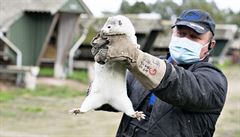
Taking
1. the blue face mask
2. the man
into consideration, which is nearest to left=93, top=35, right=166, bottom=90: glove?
the man

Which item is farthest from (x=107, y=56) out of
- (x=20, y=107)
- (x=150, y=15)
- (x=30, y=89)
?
(x=150, y=15)

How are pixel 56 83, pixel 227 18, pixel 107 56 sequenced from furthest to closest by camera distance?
pixel 227 18 < pixel 56 83 < pixel 107 56

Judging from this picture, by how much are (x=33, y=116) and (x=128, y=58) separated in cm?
1113

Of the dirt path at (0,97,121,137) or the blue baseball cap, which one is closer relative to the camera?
the blue baseball cap

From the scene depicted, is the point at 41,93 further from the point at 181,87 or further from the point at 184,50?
the point at 181,87

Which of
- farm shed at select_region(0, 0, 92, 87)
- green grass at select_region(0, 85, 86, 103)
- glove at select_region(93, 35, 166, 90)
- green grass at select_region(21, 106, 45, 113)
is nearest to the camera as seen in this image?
glove at select_region(93, 35, 166, 90)

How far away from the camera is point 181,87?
2.80 m

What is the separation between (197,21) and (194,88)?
44 cm

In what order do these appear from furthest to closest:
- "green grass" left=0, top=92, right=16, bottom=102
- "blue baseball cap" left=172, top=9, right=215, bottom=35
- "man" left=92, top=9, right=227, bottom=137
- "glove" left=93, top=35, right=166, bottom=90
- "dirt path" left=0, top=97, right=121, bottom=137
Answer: "green grass" left=0, top=92, right=16, bottom=102 < "dirt path" left=0, top=97, right=121, bottom=137 < "blue baseball cap" left=172, top=9, right=215, bottom=35 < "man" left=92, top=9, right=227, bottom=137 < "glove" left=93, top=35, right=166, bottom=90

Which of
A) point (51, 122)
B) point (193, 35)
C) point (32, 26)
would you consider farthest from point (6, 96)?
point (193, 35)

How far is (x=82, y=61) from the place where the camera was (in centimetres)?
2722

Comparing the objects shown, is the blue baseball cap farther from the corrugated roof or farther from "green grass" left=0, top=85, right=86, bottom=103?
the corrugated roof

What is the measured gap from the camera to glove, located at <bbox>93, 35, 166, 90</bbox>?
2.57m

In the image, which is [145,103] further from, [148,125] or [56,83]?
[56,83]
